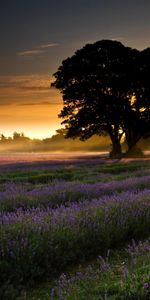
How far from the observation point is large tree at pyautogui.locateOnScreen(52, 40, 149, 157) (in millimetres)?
39219

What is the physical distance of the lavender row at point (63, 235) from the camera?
506 centimetres

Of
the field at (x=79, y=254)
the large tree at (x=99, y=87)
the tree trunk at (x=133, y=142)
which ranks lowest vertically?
the field at (x=79, y=254)

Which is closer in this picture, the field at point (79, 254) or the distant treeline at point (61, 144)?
the field at point (79, 254)

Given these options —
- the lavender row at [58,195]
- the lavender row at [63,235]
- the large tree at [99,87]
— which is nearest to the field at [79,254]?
the lavender row at [63,235]

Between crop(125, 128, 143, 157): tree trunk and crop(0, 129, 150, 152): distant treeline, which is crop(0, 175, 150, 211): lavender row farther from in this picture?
crop(0, 129, 150, 152): distant treeline

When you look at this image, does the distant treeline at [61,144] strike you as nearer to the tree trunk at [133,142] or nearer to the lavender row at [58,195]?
the tree trunk at [133,142]

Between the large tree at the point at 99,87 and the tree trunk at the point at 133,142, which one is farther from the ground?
the large tree at the point at 99,87

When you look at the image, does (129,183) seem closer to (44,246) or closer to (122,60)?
(44,246)

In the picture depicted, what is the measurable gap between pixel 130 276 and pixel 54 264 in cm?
145

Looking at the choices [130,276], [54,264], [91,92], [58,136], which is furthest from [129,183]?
[58,136]

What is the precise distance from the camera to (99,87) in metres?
39.7

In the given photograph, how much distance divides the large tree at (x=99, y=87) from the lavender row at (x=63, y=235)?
31792mm

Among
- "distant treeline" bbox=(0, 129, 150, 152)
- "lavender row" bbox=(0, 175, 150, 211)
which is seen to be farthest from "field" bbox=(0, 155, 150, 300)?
"distant treeline" bbox=(0, 129, 150, 152)

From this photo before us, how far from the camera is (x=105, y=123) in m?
40.7
